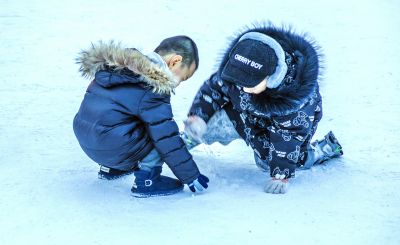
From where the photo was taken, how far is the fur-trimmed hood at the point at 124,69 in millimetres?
1579

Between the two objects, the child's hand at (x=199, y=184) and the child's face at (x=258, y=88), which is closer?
the child's face at (x=258, y=88)

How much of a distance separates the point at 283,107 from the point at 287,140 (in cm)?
12

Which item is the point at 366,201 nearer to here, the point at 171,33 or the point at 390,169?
the point at 390,169

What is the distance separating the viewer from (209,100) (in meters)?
→ 1.88

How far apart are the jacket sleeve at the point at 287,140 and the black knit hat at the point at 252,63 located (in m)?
0.18

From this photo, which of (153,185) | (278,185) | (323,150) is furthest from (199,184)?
(323,150)

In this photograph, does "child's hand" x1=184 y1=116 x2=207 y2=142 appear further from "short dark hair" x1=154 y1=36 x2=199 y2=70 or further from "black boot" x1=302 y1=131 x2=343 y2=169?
"black boot" x1=302 y1=131 x2=343 y2=169

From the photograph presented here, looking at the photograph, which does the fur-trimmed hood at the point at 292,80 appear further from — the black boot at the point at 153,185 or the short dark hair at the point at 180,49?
the black boot at the point at 153,185

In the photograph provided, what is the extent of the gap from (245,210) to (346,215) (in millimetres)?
279

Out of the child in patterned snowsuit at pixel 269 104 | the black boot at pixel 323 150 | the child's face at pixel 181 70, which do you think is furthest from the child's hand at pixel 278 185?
the child's face at pixel 181 70

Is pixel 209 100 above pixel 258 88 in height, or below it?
below

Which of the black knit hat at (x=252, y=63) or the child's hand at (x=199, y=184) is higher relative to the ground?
the black knit hat at (x=252, y=63)

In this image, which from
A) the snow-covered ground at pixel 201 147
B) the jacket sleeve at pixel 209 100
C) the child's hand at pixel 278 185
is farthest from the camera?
the jacket sleeve at pixel 209 100

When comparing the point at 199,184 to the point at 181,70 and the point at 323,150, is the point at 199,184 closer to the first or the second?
the point at 181,70
